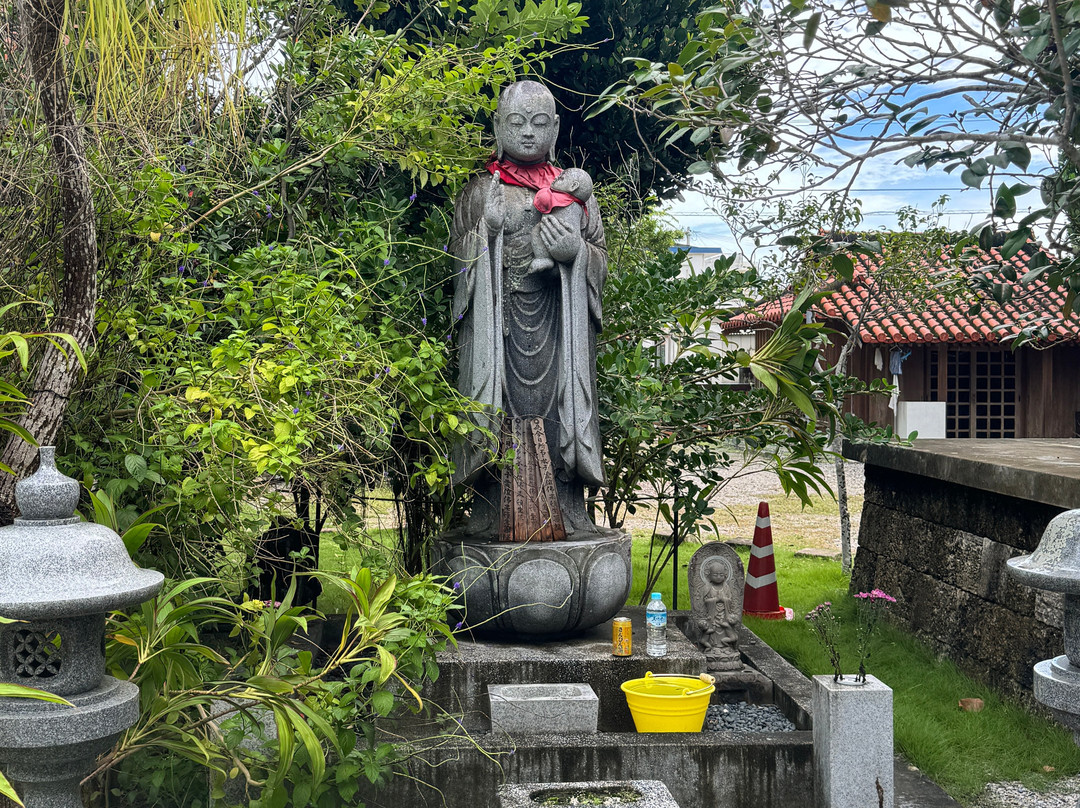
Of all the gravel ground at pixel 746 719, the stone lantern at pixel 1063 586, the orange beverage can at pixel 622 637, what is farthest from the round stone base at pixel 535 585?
the stone lantern at pixel 1063 586

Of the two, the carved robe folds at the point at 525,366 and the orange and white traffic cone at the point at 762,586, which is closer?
the carved robe folds at the point at 525,366

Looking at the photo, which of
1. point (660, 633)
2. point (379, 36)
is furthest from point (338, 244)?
point (660, 633)

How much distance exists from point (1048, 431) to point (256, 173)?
14.7m

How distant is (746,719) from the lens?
4.54 metres

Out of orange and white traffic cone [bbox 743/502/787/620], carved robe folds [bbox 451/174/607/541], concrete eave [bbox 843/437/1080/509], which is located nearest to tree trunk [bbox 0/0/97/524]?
carved robe folds [bbox 451/174/607/541]

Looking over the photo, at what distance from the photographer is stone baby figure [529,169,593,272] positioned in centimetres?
499

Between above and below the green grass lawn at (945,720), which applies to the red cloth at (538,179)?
above

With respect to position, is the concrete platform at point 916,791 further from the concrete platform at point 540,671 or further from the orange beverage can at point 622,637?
the orange beverage can at point 622,637

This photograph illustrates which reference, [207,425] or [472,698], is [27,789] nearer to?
[207,425]

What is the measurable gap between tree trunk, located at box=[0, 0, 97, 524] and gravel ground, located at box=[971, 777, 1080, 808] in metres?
3.90

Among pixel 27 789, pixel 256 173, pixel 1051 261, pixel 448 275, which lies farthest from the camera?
pixel 448 275

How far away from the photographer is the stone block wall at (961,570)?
207 inches

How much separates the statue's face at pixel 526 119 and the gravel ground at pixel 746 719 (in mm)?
2910

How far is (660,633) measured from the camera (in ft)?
14.9
